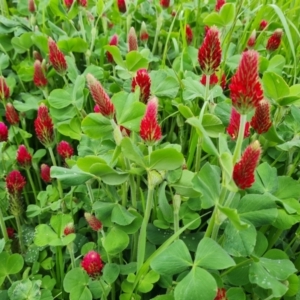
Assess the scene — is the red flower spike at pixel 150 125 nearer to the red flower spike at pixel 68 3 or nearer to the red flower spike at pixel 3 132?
the red flower spike at pixel 3 132

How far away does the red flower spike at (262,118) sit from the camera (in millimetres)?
968

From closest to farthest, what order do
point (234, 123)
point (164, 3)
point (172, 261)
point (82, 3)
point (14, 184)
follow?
point (172, 261), point (234, 123), point (14, 184), point (82, 3), point (164, 3)

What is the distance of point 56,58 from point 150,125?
65cm

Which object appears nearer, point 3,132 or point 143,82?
point 143,82

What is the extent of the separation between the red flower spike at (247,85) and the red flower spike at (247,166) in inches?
2.9

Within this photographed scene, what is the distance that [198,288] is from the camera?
2.63ft

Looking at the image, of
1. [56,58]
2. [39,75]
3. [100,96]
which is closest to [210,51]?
[100,96]

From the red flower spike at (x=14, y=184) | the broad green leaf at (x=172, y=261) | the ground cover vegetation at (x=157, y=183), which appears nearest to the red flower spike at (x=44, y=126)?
the ground cover vegetation at (x=157, y=183)

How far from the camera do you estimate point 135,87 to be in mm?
1072

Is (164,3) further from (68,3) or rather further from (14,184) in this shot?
(14,184)

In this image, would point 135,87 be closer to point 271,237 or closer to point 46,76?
point 271,237

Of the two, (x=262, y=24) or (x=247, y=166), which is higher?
(x=247, y=166)

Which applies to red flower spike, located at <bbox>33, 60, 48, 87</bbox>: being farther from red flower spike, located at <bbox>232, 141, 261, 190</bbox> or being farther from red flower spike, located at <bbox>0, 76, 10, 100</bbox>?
red flower spike, located at <bbox>232, 141, 261, 190</bbox>

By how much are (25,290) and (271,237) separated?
0.64m
